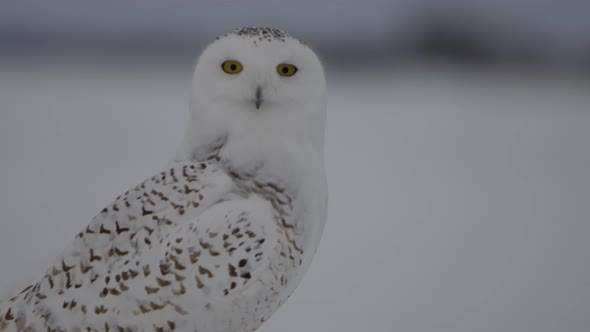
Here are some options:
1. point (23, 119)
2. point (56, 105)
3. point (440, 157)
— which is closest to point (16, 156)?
point (23, 119)

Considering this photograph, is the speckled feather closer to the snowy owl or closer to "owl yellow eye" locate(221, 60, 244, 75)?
the snowy owl

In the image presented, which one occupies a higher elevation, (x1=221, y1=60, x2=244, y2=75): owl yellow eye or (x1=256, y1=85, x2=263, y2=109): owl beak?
(x1=221, y1=60, x2=244, y2=75): owl yellow eye

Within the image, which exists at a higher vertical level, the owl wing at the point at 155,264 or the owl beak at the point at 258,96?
the owl beak at the point at 258,96

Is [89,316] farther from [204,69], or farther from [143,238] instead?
[204,69]

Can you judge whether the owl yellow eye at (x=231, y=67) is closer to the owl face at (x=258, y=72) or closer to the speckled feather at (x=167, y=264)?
the owl face at (x=258, y=72)

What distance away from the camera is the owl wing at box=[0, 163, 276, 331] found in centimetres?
73

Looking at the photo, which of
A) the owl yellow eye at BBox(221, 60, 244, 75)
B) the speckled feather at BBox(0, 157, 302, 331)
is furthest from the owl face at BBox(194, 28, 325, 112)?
the speckled feather at BBox(0, 157, 302, 331)

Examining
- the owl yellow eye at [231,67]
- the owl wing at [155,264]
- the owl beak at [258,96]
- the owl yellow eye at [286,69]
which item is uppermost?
the owl yellow eye at [286,69]

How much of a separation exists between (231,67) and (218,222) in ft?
0.69

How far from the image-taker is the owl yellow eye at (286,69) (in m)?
0.81

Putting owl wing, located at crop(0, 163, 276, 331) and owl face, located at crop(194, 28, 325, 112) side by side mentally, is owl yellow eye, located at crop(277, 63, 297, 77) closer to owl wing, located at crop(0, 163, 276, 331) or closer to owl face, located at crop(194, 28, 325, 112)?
owl face, located at crop(194, 28, 325, 112)

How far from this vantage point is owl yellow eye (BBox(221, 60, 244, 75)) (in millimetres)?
803

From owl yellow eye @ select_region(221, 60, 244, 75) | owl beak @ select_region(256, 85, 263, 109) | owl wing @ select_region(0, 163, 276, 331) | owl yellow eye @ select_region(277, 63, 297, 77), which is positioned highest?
owl yellow eye @ select_region(277, 63, 297, 77)

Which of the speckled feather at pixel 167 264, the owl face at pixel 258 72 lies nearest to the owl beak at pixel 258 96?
the owl face at pixel 258 72
